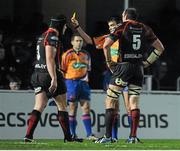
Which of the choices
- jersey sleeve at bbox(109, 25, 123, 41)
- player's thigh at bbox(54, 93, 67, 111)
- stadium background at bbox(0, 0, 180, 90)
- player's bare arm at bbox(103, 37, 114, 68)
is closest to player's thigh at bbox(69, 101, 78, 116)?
player's bare arm at bbox(103, 37, 114, 68)

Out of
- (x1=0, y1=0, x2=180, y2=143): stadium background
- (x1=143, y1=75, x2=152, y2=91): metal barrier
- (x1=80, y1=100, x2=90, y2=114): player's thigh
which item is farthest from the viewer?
(x1=0, y1=0, x2=180, y2=143): stadium background

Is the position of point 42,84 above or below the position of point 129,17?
below

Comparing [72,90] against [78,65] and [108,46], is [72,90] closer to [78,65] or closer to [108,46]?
[78,65]

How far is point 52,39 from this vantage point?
1261 cm

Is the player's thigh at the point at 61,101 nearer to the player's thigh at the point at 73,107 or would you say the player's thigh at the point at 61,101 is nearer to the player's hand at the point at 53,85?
the player's hand at the point at 53,85

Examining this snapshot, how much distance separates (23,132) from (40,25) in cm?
343

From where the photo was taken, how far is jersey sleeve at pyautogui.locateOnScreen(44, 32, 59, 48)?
1259cm

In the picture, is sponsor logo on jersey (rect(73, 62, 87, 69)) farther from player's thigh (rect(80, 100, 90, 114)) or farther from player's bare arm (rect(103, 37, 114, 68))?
player's bare arm (rect(103, 37, 114, 68))

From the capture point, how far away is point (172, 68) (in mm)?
20266

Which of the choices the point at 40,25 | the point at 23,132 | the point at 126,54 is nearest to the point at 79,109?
the point at 23,132

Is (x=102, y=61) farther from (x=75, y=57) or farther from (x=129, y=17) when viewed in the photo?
(x=129, y=17)

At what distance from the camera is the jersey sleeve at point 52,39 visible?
12594 mm

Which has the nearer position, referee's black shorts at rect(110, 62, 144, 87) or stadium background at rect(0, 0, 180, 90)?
referee's black shorts at rect(110, 62, 144, 87)

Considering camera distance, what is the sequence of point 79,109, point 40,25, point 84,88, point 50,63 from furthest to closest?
1. point 40,25
2. point 79,109
3. point 84,88
4. point 50,63
